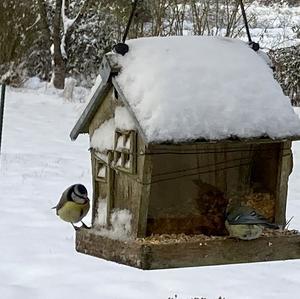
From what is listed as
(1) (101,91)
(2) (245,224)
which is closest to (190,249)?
(2) (245,224)

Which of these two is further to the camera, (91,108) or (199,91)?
(91,108)

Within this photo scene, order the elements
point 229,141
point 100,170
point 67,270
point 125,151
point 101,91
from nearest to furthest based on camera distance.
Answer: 1. point 229,141
2. point 125,151
3. point 101,91
4. point 100,170
5. point 67,270

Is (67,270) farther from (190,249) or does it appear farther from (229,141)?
(229,141)

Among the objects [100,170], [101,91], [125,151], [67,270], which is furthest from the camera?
[67,270]

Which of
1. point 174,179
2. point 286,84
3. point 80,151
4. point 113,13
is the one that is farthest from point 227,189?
point 113,13

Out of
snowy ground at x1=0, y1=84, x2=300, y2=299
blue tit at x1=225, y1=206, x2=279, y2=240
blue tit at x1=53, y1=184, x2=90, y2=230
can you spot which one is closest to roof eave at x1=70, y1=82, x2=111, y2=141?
blue tit at x1=53, y1=184, x2=90, y2=230

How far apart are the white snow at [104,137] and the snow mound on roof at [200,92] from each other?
21cm

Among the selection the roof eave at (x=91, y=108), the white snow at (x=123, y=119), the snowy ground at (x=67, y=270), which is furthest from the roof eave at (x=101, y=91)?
the snowy ground at (x=67, y=270)

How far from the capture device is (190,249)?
225cm

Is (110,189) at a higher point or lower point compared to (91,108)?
lower

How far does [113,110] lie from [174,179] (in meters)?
0.30

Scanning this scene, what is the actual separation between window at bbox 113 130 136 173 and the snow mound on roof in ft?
0.40

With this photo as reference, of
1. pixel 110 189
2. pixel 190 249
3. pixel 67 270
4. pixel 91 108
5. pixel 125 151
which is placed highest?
pixel 91 108

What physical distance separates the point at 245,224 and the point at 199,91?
42 cm
